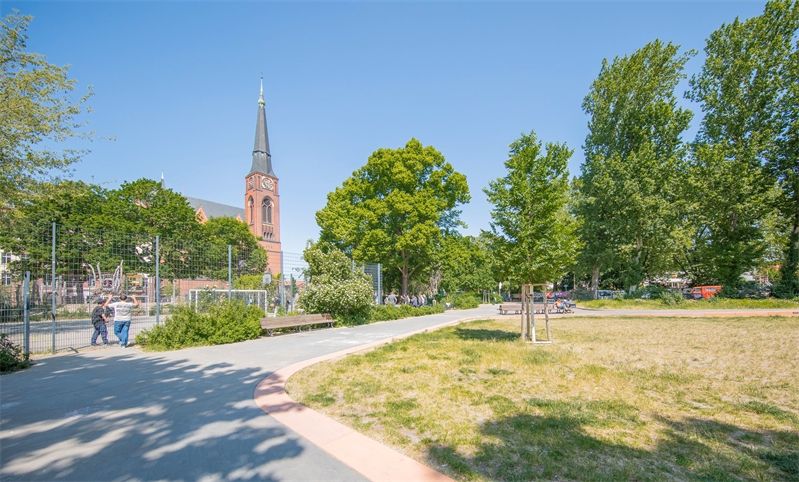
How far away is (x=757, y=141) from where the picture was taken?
2723 centimetres

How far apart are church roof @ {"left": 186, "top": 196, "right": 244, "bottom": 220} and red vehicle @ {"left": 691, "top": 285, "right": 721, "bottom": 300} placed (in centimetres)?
8002

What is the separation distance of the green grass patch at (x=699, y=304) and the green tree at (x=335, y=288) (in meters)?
20.1

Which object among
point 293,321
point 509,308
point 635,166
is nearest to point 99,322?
point 293,321

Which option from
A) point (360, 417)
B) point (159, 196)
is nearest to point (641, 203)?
point (360, 417)

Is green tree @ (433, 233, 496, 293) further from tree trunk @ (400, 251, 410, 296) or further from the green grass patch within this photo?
the green grass patch

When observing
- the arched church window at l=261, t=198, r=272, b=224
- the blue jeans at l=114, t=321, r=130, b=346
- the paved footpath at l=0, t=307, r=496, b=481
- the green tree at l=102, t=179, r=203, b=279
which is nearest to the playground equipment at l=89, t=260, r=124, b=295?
the blue jeans at l=114, t=321, r=130, b=346

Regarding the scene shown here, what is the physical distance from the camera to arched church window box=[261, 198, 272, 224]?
82.5 m

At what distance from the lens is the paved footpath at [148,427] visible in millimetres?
3463

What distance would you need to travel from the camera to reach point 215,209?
8688cm

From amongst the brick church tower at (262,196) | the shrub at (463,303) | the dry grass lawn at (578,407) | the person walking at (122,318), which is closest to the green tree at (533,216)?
the dry grass lawn at (578,407)

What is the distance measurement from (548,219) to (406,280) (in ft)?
64.1

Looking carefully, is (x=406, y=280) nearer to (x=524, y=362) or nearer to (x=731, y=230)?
(x=524, y=362)

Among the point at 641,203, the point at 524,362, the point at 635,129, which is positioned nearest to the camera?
the point at 524,362

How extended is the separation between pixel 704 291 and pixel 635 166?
1129cm
